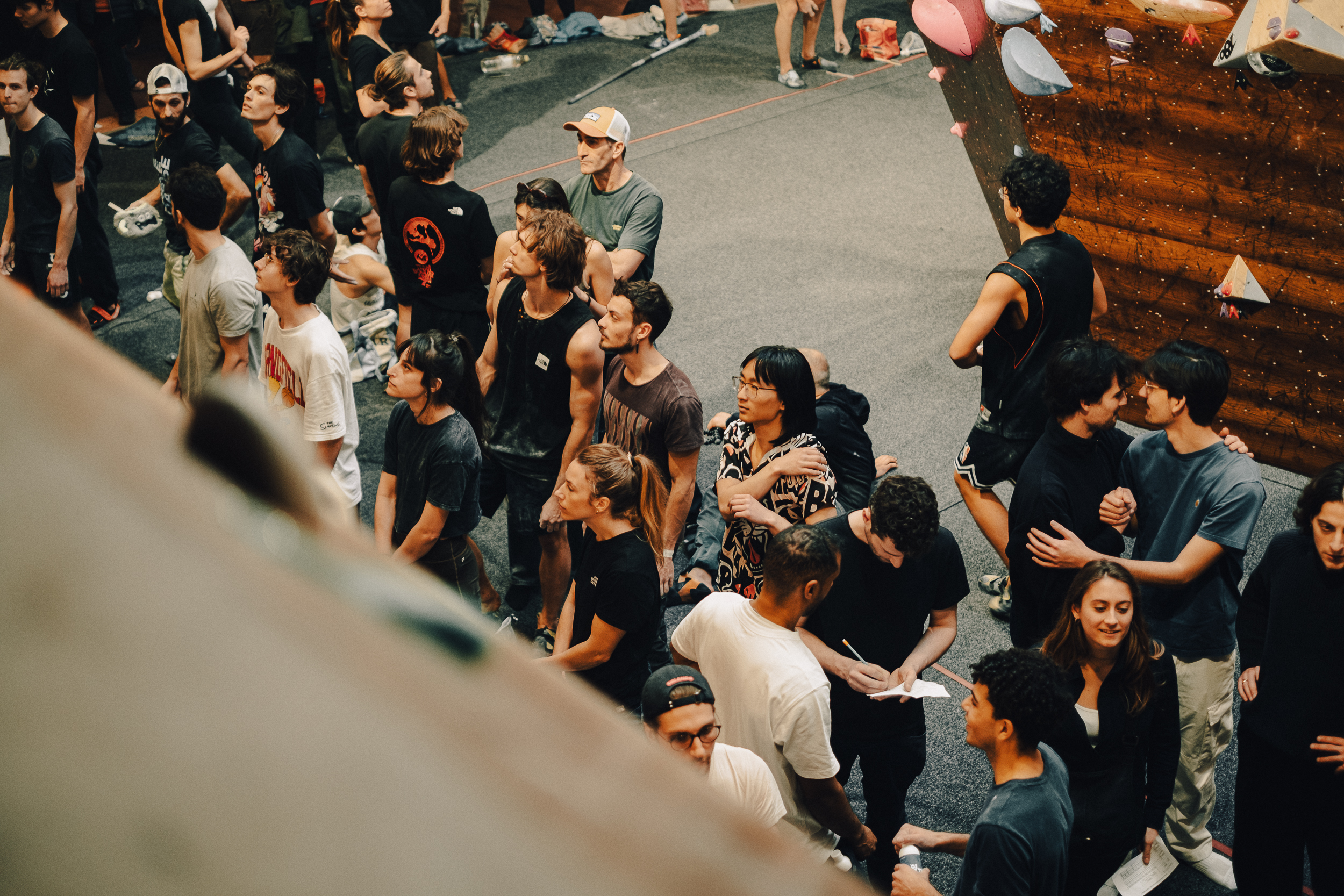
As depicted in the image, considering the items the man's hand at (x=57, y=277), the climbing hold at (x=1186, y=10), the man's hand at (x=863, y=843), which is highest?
the climbing hold at (x=1186, y=10)

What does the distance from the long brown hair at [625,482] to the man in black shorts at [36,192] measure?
3791mm

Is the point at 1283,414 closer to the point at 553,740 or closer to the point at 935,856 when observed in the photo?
→ the point at 935,856

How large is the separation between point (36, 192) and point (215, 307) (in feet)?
7.87

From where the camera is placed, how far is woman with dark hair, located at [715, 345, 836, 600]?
12.0ft

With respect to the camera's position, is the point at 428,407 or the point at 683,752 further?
the point at 428,407

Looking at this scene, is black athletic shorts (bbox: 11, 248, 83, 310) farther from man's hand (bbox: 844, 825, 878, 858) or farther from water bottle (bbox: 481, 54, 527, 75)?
water bottle (bbox: 481, 54, 527, 75)

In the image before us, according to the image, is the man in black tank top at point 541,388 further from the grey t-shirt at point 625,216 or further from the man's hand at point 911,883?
the man's hand at point 911,883

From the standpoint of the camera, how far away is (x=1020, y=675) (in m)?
2.63

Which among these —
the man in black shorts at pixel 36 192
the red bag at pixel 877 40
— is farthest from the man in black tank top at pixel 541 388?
the red bag at pixel 877 40

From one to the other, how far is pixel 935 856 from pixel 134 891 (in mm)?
4004

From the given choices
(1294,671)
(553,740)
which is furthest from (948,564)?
(553,740)

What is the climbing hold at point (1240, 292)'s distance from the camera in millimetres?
4734

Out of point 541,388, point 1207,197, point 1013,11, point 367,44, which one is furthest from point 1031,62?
point 367,44

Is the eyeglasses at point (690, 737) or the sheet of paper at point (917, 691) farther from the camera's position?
the sheet of paper at point (917, 691)
